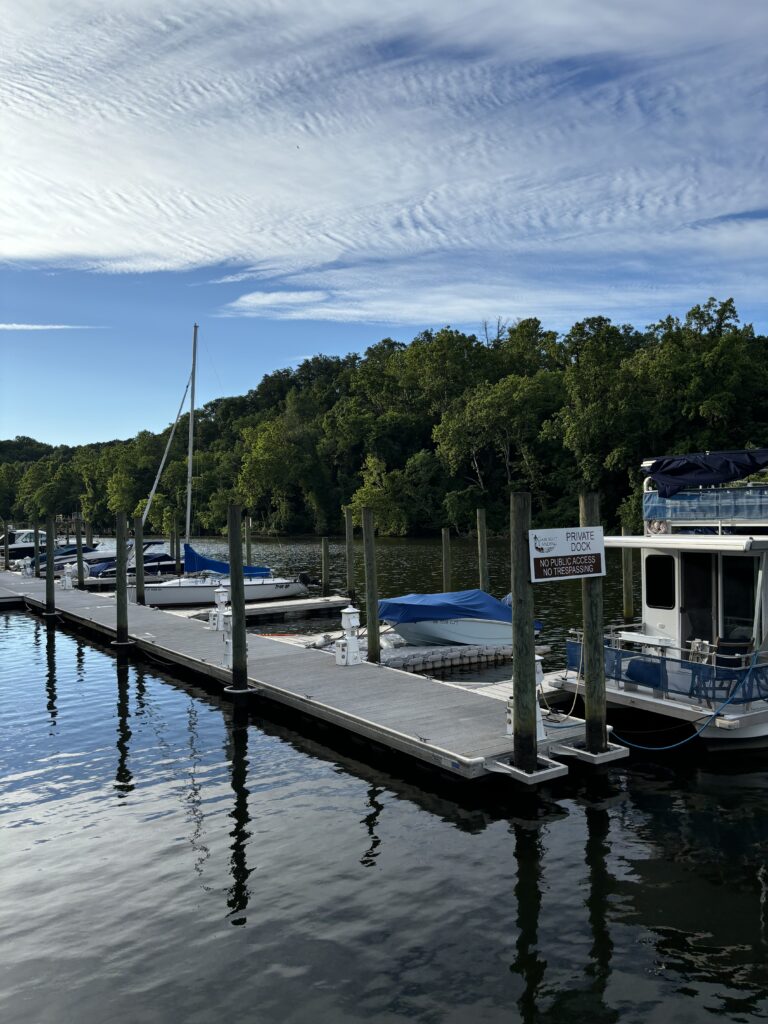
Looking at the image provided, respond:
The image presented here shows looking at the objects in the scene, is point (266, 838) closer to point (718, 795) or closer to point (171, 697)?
point (718, 795)

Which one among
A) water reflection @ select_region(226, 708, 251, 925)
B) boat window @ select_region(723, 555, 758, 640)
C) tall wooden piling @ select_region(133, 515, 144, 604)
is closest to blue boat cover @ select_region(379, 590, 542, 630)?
water reflection @ select_region(226, 708, 251, 925)

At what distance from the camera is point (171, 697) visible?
20141 mm

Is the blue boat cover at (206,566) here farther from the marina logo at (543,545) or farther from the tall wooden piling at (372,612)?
the marina logo at (543,545)

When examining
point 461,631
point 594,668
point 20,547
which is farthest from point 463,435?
point 594,668

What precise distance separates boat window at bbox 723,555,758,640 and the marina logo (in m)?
4.84

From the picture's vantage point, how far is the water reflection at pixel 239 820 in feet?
31.8

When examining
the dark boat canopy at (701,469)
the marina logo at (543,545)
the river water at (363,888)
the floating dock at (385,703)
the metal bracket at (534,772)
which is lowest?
the river water at (363,888)

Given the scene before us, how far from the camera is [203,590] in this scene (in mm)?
36344

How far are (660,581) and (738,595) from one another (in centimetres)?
143

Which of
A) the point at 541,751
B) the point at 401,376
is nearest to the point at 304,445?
the point at 401,376

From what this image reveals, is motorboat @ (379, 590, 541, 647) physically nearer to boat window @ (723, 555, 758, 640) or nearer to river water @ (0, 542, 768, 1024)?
river water @ (0, 542, 768, 1024)

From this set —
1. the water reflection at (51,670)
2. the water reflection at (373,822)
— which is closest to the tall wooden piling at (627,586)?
the water reflection at (373,822)

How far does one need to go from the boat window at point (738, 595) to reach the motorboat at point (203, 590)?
22.9m

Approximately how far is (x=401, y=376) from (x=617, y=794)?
283 ft
